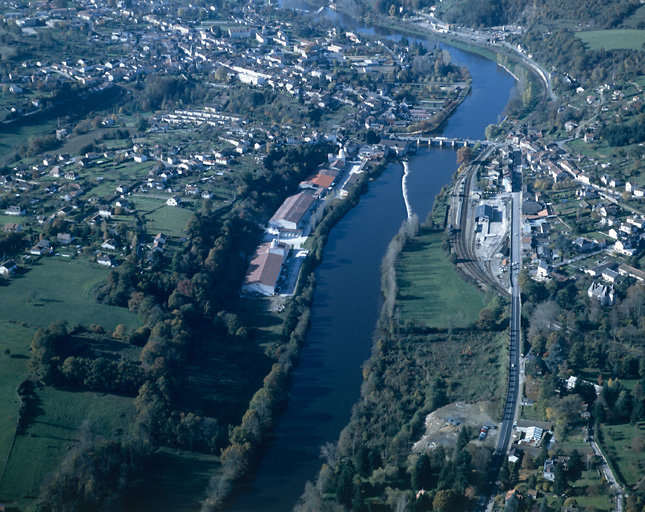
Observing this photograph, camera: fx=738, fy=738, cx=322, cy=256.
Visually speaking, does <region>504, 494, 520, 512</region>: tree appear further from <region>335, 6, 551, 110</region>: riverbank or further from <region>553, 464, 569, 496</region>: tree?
<region>335, 6, 551, 110</region>: riverbank

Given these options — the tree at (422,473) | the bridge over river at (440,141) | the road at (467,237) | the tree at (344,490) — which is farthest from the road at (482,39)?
the tree at (344,490)

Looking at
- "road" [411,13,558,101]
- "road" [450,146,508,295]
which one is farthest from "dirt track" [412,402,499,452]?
"road" [411,13,558,101]

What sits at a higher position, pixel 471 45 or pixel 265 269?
pixel 471 45

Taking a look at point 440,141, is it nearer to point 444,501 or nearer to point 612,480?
point 612,480

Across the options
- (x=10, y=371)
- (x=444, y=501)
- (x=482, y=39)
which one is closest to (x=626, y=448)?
(x=444, y=501)

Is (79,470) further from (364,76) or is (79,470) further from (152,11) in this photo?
(152,11)

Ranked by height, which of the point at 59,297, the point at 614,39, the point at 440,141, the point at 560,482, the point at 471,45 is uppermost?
the point at 614,39
